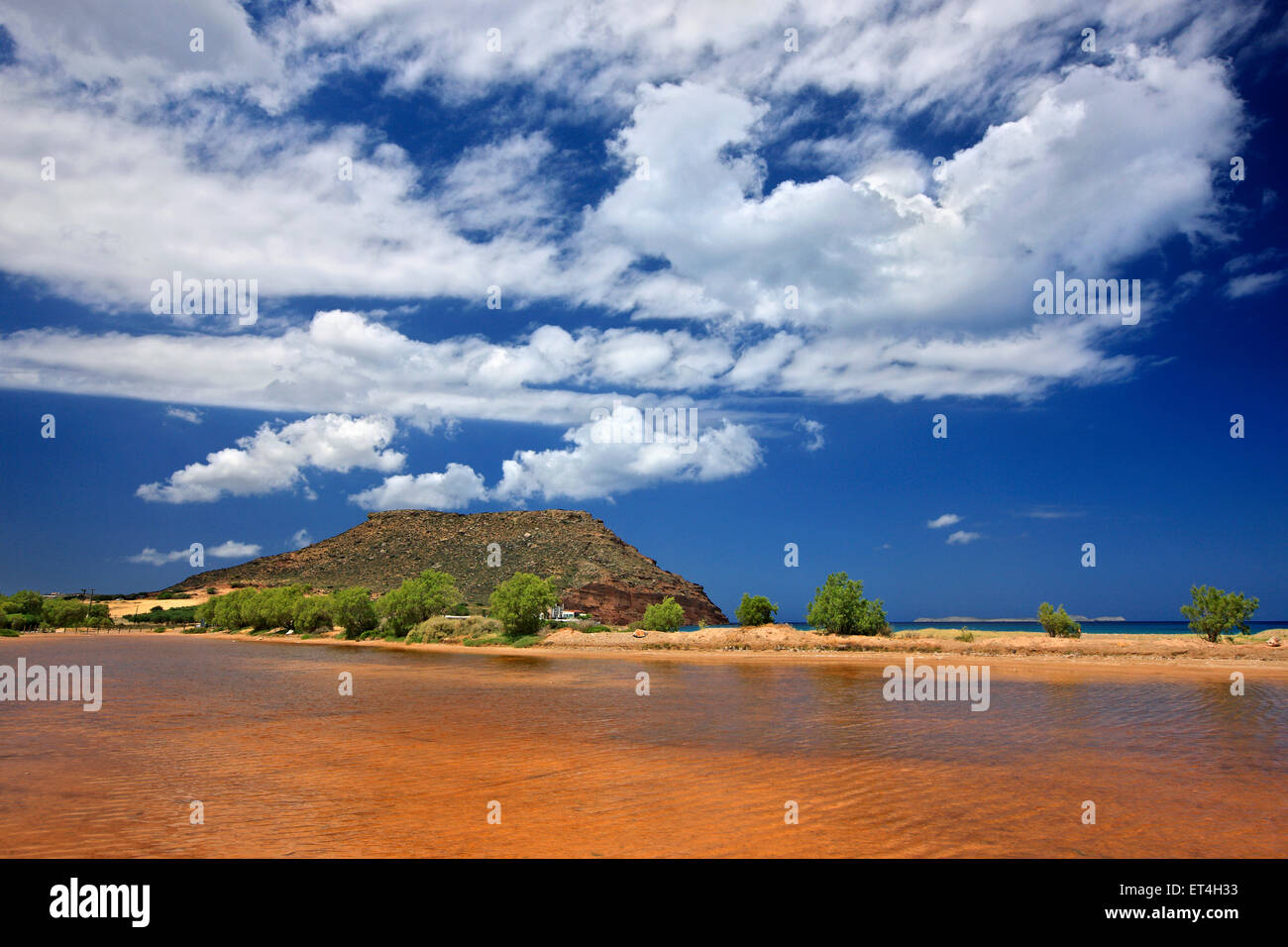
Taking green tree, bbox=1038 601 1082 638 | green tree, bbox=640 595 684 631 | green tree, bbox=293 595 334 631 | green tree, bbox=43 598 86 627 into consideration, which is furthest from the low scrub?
green tree, bbox=43 598 86 627

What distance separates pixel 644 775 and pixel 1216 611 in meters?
41.8

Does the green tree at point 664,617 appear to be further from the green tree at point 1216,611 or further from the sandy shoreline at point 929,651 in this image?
the green tree at point 1216,611

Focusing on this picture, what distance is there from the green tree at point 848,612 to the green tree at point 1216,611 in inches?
680

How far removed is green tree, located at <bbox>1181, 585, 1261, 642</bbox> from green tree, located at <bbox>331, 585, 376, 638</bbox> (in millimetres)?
63215

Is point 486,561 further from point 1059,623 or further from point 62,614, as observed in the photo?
point 1059,623

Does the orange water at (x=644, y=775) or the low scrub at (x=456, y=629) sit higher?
the orange water at (x=644, y=775)

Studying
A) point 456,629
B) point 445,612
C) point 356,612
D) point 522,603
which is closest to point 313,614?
point 356,612

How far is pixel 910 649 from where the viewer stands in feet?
143

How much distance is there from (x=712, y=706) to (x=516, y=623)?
Answer: 124ft

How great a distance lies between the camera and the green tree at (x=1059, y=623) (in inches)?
1870

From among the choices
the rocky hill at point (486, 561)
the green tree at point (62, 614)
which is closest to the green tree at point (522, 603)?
the rocky hill at point (486, 561)

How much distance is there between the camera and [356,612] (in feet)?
221
